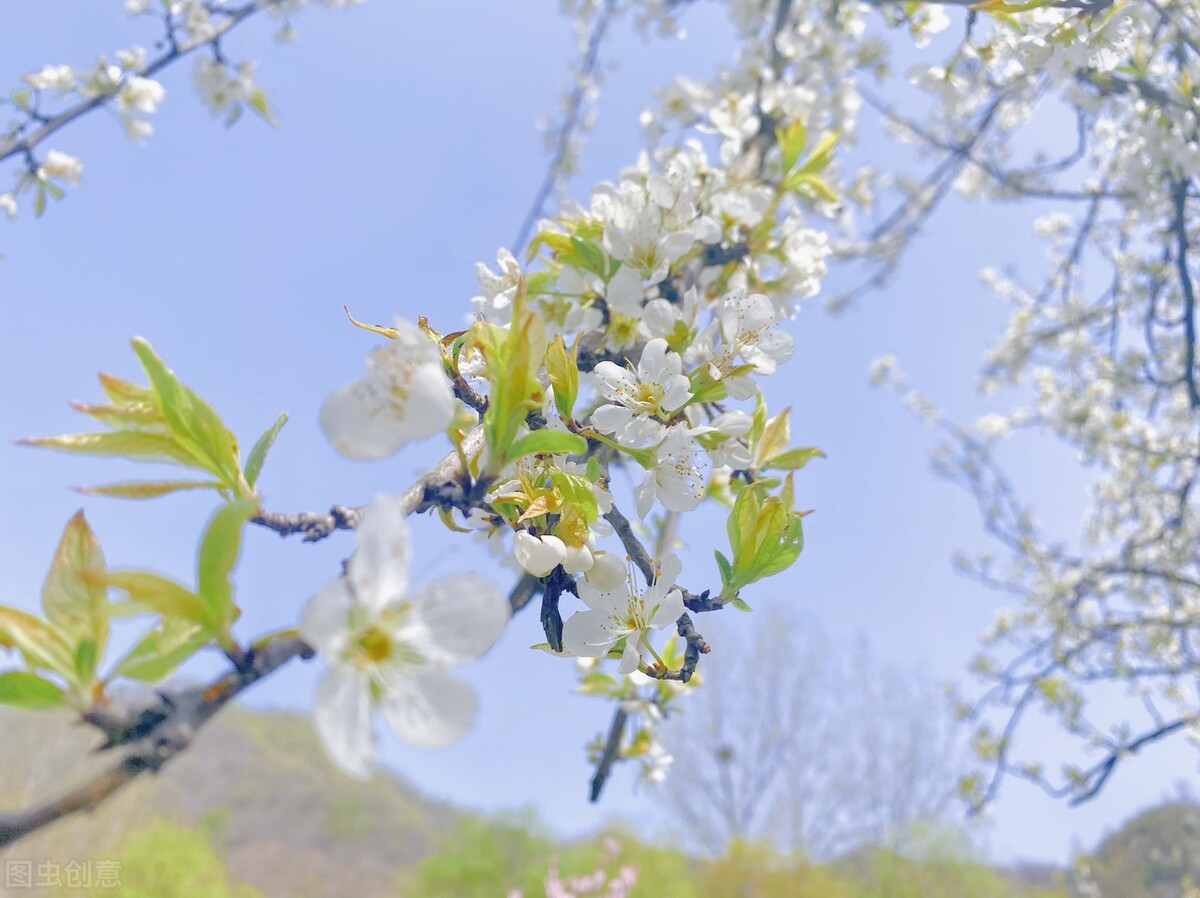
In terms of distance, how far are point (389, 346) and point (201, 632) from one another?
0.17 metres

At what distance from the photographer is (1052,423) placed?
396 cm

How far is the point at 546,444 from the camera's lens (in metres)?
0.43

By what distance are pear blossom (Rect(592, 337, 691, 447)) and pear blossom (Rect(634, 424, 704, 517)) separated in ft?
0.04

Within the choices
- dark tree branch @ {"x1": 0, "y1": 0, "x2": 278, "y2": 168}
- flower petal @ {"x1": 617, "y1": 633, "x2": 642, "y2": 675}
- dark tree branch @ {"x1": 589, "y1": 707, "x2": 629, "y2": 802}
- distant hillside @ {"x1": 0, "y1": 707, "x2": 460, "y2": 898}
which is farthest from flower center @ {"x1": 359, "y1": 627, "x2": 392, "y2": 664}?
distant hillside @ {"x1": 0, "y1": 707, "x2": 460, "y2": 898}

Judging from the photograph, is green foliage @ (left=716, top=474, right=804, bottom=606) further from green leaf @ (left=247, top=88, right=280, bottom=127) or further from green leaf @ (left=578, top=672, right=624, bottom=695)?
green leaf @ (left=247, top=88, right=280, bottom=127)

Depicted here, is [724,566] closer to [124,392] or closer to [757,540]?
[757,540]

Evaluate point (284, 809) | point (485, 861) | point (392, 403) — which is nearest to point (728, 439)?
point (392, 403)

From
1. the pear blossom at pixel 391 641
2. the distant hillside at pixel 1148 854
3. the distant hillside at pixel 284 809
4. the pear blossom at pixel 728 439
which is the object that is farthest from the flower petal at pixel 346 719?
the distant hillside at pixel 284 809

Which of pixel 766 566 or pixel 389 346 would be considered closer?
pixel 389 346

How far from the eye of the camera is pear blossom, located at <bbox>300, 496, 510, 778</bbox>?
302mm

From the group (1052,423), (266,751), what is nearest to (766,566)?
(1052,423)

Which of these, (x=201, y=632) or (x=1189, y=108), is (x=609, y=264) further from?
(x=1189, y=108)

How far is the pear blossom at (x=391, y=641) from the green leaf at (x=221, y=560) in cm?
6

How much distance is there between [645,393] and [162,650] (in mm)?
382
